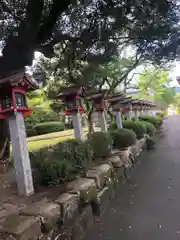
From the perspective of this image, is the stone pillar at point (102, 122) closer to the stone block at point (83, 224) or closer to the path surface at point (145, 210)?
the path surface at point (145, 210)

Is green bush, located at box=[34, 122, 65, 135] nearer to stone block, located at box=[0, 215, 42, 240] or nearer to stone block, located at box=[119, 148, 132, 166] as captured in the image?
stone block, located at box=[119, 148, 132, 166]

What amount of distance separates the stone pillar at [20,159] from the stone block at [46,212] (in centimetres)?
81

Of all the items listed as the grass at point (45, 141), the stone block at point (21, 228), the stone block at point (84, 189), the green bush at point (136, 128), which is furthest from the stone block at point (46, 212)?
the green bush at point (136, 128)

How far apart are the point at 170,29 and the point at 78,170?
4.47 m

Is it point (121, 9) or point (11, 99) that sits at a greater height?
point (121, 9)

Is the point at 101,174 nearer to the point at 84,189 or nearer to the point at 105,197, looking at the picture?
the point at 105,197

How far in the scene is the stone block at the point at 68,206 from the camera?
377cm

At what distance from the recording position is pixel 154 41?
24.2 feet

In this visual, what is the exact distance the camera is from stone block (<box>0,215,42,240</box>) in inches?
114

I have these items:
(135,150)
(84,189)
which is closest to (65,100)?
(84,189)

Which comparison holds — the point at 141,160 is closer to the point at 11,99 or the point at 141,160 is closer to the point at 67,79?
the point at 67,79

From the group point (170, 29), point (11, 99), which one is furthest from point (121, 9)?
point (11, 99)

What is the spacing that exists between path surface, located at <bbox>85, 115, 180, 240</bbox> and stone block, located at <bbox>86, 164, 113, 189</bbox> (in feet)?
1.58

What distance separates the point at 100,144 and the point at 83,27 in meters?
3.30
